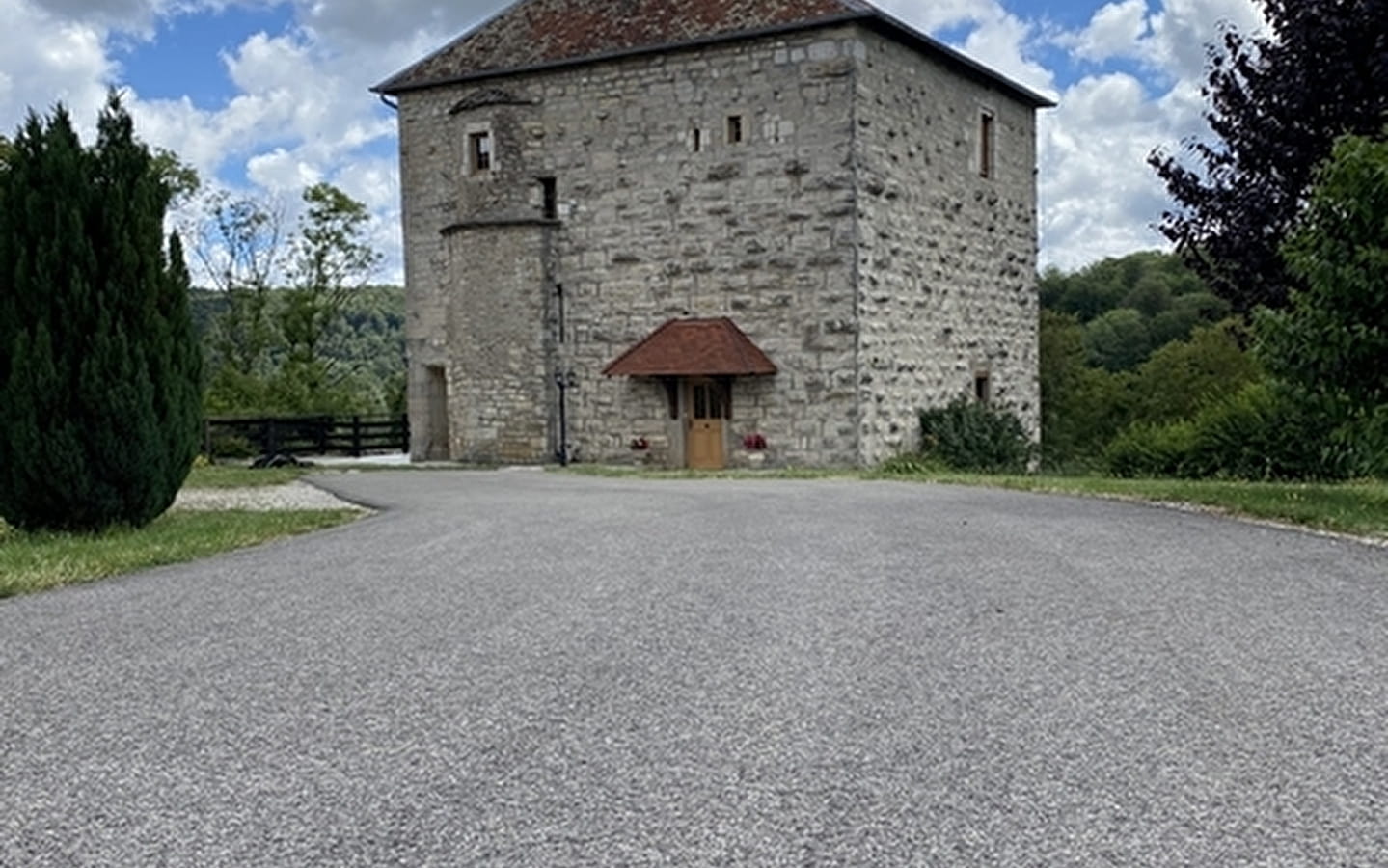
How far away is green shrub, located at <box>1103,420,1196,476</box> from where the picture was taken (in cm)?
1991

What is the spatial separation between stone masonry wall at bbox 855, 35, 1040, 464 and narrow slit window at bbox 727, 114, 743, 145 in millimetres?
2365

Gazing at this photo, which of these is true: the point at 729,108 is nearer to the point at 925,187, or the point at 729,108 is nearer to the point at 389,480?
the point at 925,187

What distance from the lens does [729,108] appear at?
22281 mm

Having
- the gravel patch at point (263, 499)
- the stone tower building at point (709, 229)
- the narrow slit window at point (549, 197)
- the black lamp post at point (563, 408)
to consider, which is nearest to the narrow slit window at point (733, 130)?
the stone tower building at point (709, 229)

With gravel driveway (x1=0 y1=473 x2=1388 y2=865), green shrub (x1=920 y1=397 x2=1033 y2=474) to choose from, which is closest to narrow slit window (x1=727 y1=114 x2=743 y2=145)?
green shrub (x1=920 y1=397 x2=1033 y2=474)

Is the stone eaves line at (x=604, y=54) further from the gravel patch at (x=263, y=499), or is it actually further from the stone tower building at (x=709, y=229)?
the gravel patch at (x=263, y=499)

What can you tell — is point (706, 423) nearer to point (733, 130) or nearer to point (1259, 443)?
point (733, 130)

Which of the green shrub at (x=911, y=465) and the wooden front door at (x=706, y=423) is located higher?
the wooden front door at (x=706, y=423)

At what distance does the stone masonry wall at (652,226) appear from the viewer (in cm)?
2162

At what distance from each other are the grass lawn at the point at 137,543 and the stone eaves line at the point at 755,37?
478 inches

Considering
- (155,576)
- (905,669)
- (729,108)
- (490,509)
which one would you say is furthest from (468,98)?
(905,669)

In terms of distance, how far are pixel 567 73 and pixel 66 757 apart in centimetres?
2100

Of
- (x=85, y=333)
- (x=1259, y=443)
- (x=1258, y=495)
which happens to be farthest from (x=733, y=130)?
(x=85, y=333)

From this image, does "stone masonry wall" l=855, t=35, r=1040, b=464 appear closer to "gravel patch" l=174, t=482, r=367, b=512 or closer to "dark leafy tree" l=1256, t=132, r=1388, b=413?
"gravel patch" l=174, t=482, r=367, b=512
